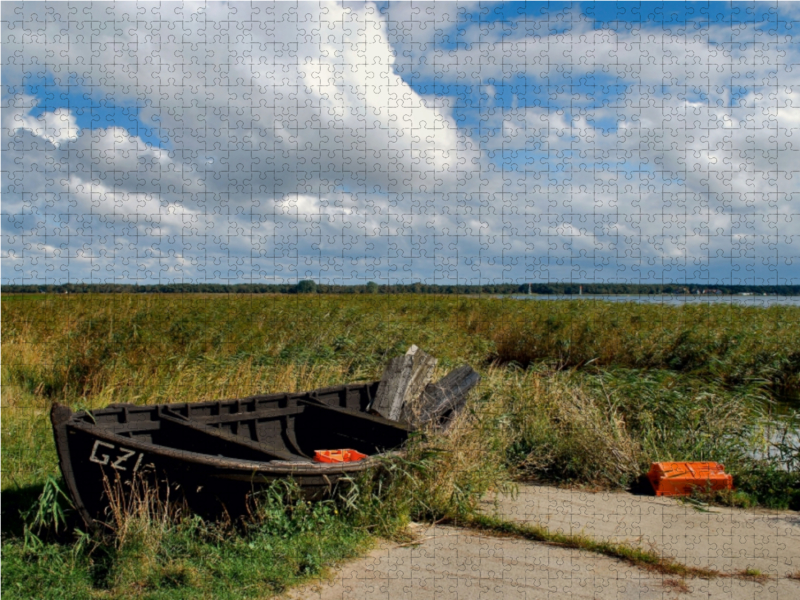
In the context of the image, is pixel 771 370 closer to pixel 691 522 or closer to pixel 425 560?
pixel 691 522

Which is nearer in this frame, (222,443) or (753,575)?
(753,575)

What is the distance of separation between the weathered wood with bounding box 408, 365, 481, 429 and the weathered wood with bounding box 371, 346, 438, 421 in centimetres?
16

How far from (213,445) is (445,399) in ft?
10.6

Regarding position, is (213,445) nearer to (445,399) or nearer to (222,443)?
(222,443)

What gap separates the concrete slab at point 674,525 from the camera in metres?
5.32

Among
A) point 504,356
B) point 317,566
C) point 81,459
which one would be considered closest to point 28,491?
point 81,459

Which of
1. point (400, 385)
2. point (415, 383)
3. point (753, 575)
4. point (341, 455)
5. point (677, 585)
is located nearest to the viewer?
point (677, 585)

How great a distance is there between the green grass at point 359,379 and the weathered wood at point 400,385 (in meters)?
0.89

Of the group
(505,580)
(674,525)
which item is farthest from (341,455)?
(674,525)

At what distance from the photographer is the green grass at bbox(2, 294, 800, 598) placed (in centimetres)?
500

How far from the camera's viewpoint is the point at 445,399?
8414 mm

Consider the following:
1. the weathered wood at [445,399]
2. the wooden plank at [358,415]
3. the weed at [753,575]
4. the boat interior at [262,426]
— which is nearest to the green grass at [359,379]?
the weathered wood at [445,399]

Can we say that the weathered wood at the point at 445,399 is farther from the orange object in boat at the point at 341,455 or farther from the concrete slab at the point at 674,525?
the concrete slab at the point at 674,525

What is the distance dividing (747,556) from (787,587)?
0.59 metres
